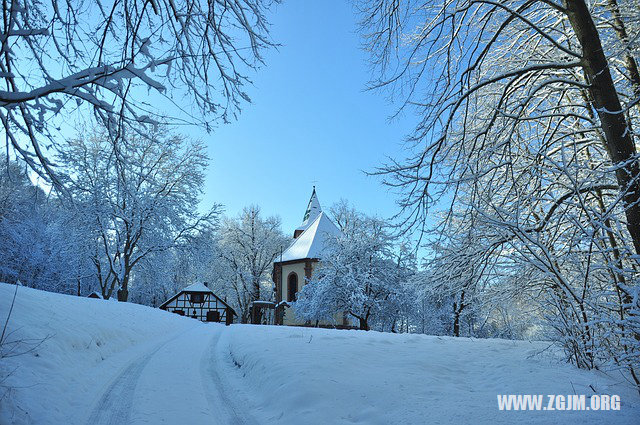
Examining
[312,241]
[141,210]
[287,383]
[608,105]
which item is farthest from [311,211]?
[608,105]

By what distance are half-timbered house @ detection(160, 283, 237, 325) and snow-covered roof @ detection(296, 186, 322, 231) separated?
17263mm

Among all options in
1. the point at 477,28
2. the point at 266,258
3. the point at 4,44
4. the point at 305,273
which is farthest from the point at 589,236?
the point at 266,258

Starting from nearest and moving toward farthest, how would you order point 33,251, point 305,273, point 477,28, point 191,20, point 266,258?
point 191,20
point 477,28
point 305,273
point 33,251
point 266,258

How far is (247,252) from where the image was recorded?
4344 cm

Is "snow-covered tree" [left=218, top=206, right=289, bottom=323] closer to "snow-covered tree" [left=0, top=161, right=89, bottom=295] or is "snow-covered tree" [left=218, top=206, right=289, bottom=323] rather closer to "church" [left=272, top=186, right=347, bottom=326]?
"church" [left=272, top=186, right=347, bottom=326]

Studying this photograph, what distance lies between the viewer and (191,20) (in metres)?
4.47

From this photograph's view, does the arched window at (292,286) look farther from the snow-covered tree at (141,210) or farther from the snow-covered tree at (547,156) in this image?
the snow-covered tree at (547,156)

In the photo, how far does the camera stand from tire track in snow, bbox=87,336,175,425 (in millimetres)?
3936

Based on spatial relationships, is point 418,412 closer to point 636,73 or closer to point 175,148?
point 636,73

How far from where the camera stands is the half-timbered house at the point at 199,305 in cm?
3506

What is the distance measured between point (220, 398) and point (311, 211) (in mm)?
44868

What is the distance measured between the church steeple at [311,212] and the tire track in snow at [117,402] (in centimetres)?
4260

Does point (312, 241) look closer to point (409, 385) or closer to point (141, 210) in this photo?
point (141, 210)

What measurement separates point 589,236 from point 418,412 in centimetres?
229
